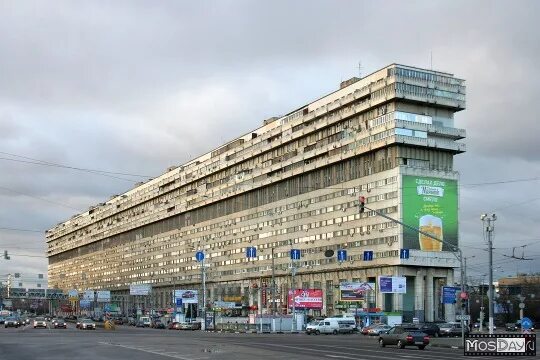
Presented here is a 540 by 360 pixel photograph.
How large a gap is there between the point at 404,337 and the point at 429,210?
76.7 metres

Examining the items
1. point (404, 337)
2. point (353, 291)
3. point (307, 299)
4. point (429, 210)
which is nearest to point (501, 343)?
point (404, 337)

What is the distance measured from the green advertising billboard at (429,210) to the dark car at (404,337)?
2773 inches

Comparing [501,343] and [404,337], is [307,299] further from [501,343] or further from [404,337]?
[501,343]

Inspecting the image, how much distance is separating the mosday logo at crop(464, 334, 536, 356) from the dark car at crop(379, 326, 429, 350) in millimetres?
20432

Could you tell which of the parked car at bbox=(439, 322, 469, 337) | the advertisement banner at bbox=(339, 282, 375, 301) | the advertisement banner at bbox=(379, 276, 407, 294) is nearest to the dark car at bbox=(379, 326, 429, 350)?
the parked car at bbox=(439, 322, 469, 337)

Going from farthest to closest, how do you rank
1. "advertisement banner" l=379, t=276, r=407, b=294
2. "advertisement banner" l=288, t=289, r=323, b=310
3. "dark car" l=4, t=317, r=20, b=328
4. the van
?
the van
"advertisement banner" l=288, t=289, r=323, b=310
"advertisement banner" l=379, t=276, r=407, b=294
"dark car" l=4, t=317, r=20, b=328

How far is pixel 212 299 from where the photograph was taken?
18250 centimetres

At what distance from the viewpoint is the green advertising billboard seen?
410ft

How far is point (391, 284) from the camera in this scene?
112250 millimetres

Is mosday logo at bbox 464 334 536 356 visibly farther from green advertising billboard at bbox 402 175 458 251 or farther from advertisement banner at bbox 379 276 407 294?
green advertising billboard at bbox 402 175 458 251

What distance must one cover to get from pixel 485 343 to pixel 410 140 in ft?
319

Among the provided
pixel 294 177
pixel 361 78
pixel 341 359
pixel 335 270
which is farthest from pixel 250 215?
pixel 341 359

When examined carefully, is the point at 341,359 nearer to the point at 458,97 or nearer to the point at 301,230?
the point at 458,97

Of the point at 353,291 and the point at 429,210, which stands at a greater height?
the point at 429,210
